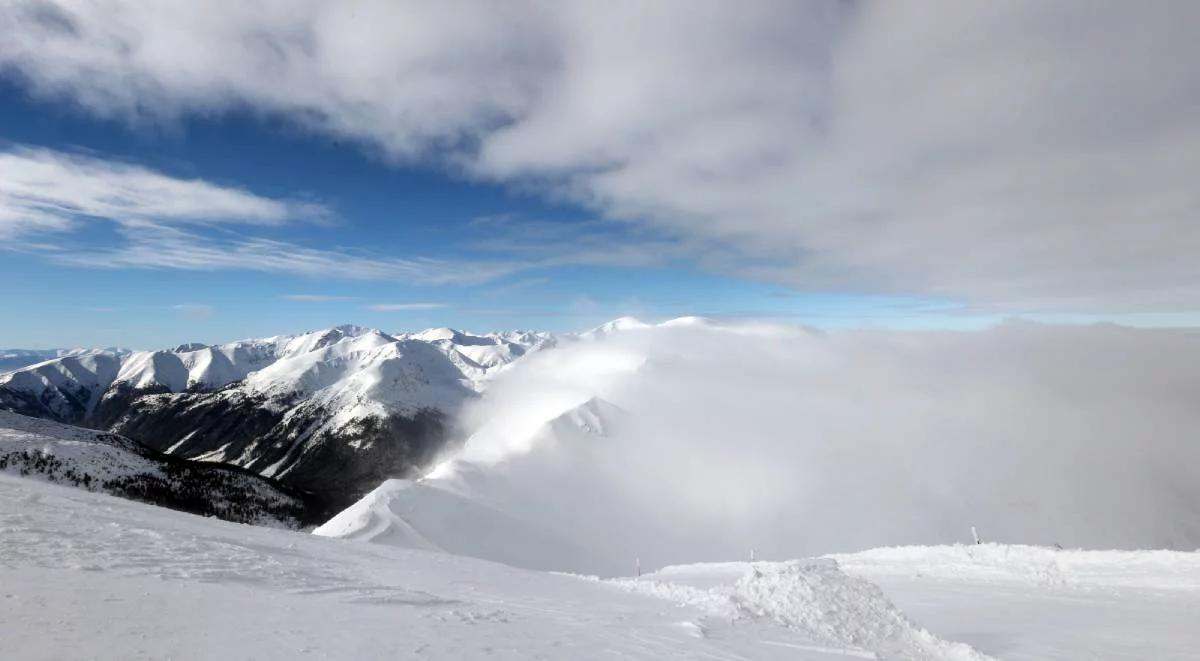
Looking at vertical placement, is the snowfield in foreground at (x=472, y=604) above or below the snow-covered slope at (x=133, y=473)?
above

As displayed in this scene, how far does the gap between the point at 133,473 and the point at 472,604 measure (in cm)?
18959

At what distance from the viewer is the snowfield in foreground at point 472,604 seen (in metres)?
8.67

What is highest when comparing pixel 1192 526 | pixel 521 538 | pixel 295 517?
pixel 521 538

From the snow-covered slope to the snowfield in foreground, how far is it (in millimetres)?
154748

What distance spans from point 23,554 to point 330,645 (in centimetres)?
879

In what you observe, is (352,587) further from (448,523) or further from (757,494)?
(757,494)

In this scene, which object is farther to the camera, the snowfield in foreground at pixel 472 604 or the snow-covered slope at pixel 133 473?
the snow-covered slope at pixel 133 473

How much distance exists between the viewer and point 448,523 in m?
61.6

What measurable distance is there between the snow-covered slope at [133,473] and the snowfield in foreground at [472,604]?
155 metres

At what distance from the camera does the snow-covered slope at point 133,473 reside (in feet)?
425

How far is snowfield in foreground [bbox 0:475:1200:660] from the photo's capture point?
28.5ft

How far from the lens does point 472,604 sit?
1312cm

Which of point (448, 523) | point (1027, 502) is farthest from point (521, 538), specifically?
point (1027, 502)

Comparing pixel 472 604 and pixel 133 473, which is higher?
pixel 472 604
